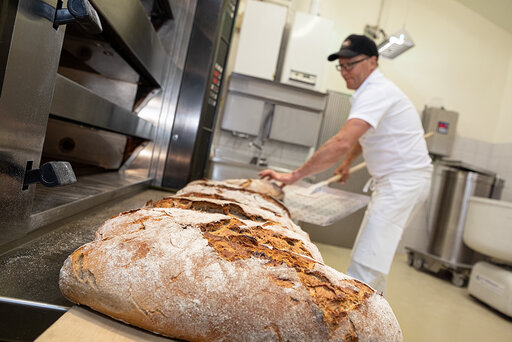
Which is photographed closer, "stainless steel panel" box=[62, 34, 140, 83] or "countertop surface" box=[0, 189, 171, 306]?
"countertop surface" box=[0, 189, 171, 306]

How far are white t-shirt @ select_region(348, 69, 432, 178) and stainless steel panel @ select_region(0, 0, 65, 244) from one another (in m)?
1.51

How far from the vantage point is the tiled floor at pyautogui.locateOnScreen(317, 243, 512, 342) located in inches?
87.0

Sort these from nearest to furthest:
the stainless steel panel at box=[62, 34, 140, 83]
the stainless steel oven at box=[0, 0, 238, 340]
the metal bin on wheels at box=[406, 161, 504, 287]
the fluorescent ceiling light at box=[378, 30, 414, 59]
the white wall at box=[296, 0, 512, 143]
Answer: the stainless steel oven at box=[0, 0, 238, 340]
the stainless steel panel at box=[62, 34, 140, 83]
the fluorescent ceiling light at box=[378, 30, 414, 59]
the metal bin on wheels at box=[406, 161, 504, 287]
the white wall at box=[296, 0, 512, 143]

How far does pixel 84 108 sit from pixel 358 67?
160cm

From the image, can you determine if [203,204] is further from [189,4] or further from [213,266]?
[189,4]

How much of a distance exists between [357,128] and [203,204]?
1.12m

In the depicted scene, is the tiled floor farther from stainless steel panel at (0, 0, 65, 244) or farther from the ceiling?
the ceiling

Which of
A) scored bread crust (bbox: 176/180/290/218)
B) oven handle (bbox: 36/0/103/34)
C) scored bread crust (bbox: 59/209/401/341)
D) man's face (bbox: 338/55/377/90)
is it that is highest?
man's face (bbox: 338/55/377/90)

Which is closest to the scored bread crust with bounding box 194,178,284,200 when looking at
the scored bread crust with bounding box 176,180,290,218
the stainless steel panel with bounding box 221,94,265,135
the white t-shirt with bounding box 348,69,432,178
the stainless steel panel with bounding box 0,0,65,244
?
the scored bread crust with bounding box 176,180,290,218

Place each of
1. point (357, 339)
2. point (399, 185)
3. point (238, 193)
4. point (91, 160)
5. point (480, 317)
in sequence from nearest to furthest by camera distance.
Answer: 1. point (357, 339)
2. point (238, 193)
3. point (91, 160)
4. point (399, 185)
5. point (480, 317)

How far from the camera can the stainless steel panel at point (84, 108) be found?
0.74 meters

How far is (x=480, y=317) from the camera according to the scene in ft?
8.99

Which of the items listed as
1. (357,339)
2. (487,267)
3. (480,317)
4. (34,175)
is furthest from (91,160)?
(487,267)

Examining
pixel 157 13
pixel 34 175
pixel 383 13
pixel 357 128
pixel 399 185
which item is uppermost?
pixel 383 13
